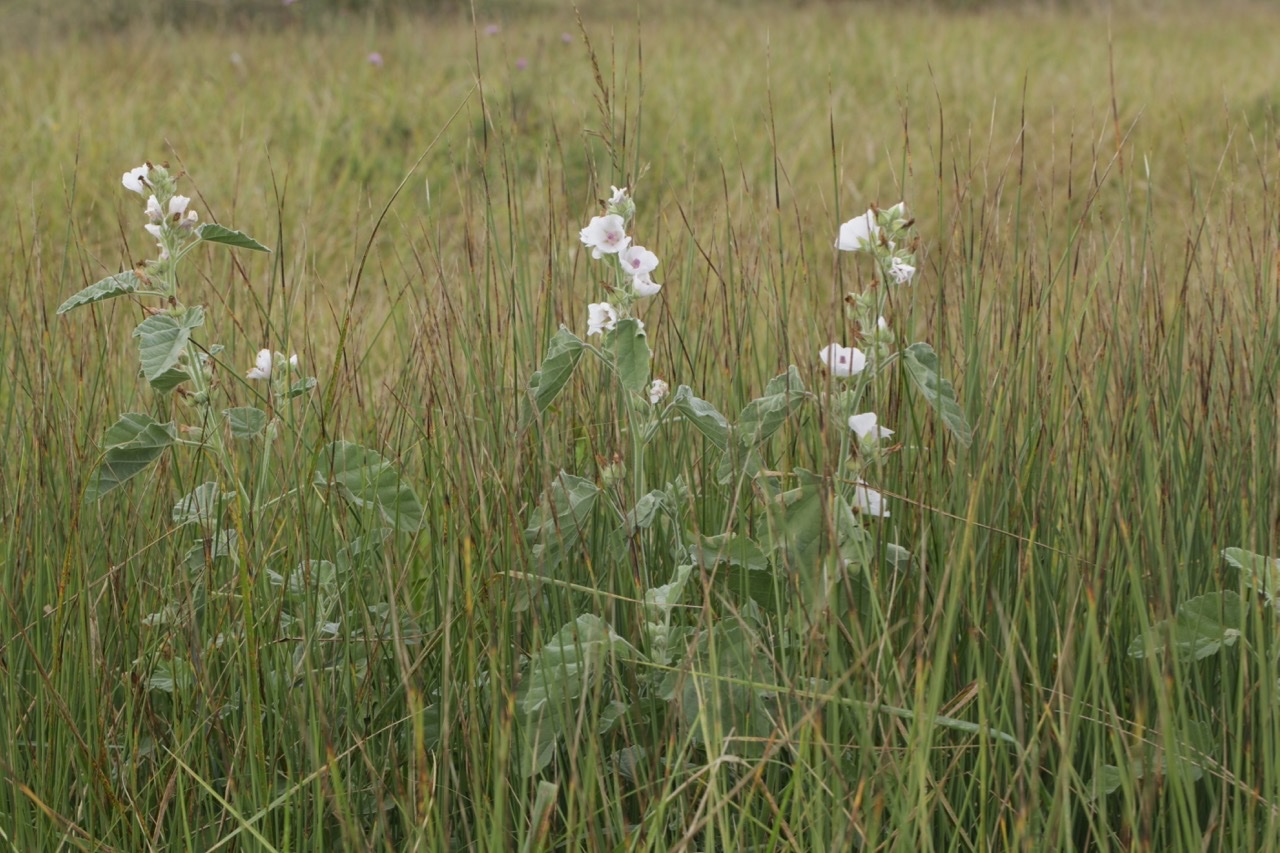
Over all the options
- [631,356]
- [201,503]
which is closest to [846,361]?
[631,356]

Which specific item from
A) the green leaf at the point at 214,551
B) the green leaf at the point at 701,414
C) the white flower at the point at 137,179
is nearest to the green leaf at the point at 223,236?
the white flower at the point at 137,179

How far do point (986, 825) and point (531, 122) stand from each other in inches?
224

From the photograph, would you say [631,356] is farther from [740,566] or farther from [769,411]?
[740,566]

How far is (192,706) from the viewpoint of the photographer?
58.8 inches

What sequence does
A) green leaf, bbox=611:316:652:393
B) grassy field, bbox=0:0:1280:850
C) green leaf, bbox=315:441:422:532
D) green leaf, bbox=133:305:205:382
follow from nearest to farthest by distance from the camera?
1. grassy field, bbox=0:0:1280:850
2. green leaf, bbox=611:316:652:393
3. green leaf, bbox=133:305:205:382
4. green leaf, bbox=315:441:422:532

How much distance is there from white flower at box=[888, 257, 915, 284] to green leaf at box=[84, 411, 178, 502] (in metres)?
0.81

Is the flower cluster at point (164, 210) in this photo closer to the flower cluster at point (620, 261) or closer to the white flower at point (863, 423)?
the flower cluster at point (620, 261)

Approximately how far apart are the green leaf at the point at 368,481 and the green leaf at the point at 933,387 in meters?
0.59

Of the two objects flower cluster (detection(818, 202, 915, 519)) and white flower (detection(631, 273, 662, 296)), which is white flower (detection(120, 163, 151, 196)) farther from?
flower cluster (detection(818, 202, 915, 519))

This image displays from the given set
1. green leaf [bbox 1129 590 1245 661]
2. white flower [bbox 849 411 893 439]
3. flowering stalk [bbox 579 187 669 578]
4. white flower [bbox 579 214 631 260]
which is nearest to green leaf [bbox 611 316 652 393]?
flowering stalk [bbox 579 187 669 578]

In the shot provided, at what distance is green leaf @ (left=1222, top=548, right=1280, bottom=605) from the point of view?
Answer: 1225 millimetres

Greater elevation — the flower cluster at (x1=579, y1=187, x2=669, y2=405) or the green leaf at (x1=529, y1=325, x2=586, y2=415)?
the flower cluster at (x1=579, y1=187, x2=669, y2=405)

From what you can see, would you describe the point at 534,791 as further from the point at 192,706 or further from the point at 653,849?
the point at 192,706

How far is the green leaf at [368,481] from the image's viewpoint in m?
1.49
